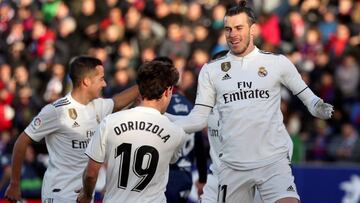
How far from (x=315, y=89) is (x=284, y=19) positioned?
2594mm

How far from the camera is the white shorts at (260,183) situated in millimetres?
9238

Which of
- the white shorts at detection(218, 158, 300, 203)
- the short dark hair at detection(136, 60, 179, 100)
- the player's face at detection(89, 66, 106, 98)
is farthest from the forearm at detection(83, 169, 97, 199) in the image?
the player's face at detection(89, 66, 106, 98)

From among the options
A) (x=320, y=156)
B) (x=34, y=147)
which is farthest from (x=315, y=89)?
(x=34, y=147)

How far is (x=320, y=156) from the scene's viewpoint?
58.4 ft

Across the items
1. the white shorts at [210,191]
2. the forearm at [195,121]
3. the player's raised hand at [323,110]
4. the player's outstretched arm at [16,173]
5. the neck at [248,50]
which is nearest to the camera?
the player's raised hand at [323,110]

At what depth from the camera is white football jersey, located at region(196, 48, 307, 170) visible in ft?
30.4

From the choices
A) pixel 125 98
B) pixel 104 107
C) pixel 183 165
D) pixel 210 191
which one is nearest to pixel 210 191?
pixel 210 191

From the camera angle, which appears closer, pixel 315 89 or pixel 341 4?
pixel 315 89

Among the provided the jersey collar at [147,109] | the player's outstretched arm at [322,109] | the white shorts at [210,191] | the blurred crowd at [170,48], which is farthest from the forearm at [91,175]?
the blurred crowd at [170,48]

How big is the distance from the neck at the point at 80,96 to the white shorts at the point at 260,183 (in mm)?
1620

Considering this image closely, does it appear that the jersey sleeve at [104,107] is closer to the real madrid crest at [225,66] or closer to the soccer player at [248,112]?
Answer: the soccer player at [248,112]

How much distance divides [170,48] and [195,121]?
35.6 feet

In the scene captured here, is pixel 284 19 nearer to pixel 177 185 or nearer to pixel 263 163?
pixel 177 185

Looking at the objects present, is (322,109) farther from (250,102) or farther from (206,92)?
(206,92)
